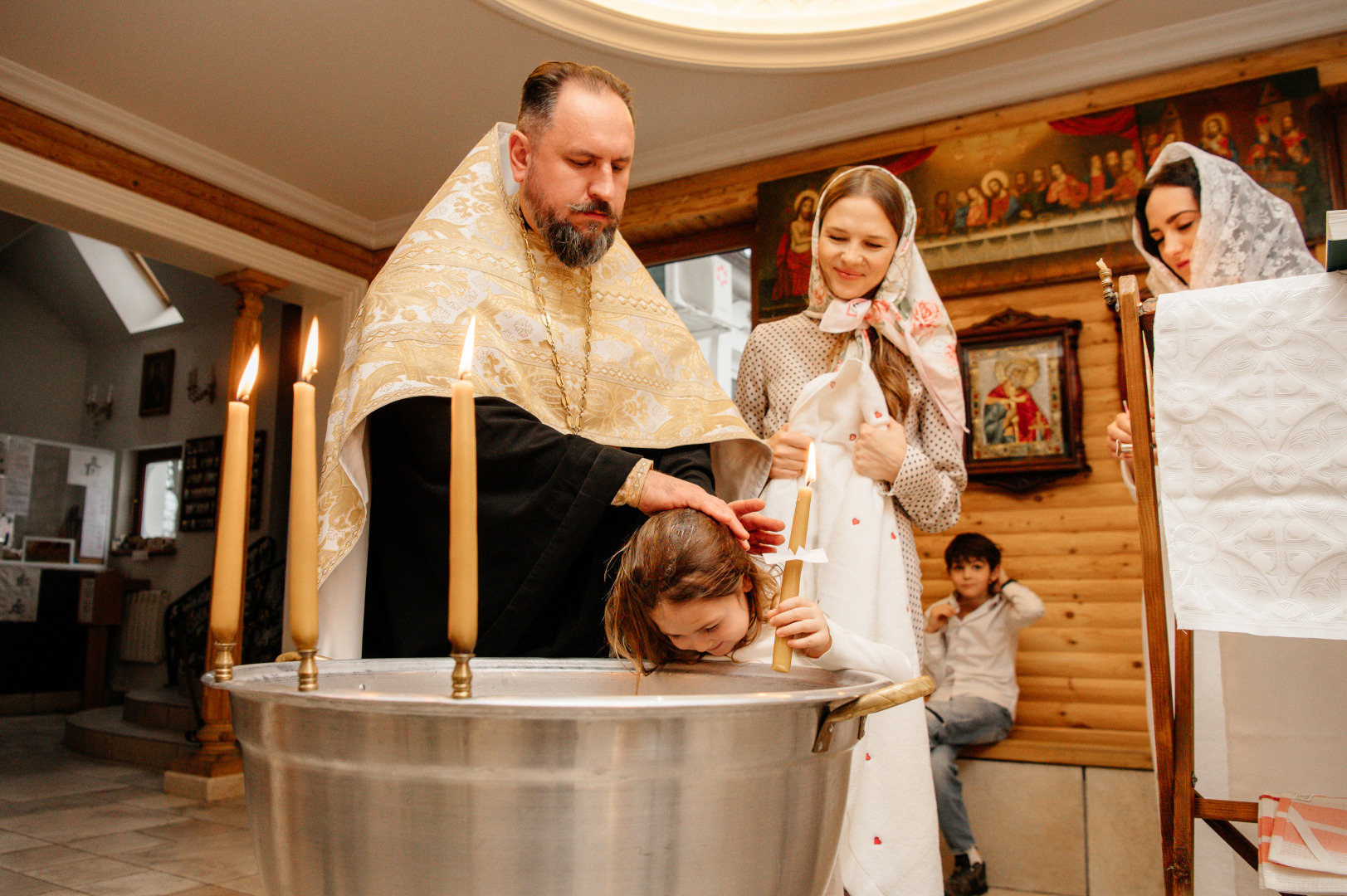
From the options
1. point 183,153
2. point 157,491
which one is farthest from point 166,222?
point 157,491

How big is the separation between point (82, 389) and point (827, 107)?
9.06 metres

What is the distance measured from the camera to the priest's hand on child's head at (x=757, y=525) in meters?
1.36

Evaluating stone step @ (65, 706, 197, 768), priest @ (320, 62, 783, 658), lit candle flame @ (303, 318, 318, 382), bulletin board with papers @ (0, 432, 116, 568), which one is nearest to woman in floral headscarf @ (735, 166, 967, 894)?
priest @ (320, 62, 783, 658)

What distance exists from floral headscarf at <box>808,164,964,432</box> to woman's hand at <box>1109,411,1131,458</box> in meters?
0.35

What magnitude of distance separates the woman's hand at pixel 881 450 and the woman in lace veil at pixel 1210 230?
548mm

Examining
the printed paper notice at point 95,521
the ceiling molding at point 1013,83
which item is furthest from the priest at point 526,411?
the printed paper notice at point 95,521

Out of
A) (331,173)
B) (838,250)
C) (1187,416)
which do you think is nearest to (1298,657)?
(1187,416)

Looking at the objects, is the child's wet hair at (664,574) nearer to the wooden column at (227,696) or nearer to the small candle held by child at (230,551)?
the small candle held by child at (230,551)

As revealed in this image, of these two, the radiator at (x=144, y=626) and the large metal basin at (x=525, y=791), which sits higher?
the large metal basin at (x=525, y=791)

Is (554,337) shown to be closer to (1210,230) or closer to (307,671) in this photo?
(307,671)

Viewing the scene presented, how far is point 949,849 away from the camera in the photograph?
11.4 feet

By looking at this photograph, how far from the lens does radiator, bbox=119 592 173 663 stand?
8.53 metres

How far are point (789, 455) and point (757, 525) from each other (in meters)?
0.52

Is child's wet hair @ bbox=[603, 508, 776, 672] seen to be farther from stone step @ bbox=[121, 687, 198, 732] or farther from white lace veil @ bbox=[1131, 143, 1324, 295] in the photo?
stone step @ bbox=[121, 687, 198, 732]
